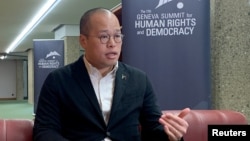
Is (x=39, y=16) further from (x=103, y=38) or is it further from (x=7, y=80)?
(x=7, y=80)

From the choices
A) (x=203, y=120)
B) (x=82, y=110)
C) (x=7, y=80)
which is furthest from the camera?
(x=7, y=80)

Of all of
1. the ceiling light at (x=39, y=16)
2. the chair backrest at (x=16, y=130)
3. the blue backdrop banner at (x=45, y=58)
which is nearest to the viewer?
the chair backrest at (x=16, y=130)

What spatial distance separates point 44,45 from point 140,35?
643 cm

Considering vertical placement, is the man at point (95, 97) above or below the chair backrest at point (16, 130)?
above

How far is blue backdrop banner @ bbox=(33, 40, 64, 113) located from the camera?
8.86 metres

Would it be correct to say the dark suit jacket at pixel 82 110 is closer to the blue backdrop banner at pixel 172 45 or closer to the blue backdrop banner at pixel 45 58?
the blue backdrop banner at pixel 172 45

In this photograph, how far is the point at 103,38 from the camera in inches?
71.4

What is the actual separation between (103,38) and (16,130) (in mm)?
673

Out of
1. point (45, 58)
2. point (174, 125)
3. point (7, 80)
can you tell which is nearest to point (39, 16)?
point (45, 58)

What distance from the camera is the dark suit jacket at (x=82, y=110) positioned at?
1789 mm

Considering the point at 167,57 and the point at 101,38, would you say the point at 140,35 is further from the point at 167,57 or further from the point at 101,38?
the point at 101,38

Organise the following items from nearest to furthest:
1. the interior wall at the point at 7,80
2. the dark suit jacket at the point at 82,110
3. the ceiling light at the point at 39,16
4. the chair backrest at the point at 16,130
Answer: the dark suit jacket at the point at 82,110, the chair backrest at the point at 16,130, the ceiling light at the point at 39,16, the interior wall at the point at 7,80

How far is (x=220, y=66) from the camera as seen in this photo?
2930 millimetres

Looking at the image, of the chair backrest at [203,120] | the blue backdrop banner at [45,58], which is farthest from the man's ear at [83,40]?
the blue backdrop banner at [45,58]
